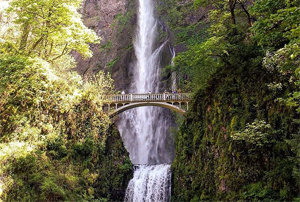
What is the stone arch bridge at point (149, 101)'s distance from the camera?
2053cm

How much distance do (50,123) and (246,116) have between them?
11467mm

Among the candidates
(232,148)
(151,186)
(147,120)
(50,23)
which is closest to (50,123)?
(50,23)

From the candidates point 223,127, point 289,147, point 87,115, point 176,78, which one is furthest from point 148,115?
point 289,147

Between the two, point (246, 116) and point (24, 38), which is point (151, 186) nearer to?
point (246, 116)

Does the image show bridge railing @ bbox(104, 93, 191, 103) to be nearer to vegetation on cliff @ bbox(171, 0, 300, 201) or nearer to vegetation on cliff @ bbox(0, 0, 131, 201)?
vegetation on cliff @ bbox(0, 0, 131, 201)

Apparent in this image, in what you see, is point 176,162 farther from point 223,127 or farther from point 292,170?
point 292,170

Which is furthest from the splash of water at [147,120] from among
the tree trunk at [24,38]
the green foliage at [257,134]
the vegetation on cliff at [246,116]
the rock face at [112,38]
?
the green foliage at [257,134]

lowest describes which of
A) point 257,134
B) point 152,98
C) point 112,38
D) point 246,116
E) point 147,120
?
point 257,134

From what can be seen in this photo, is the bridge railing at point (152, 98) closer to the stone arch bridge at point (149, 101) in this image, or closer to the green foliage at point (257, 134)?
the stone arch bridge at point (149, 101)

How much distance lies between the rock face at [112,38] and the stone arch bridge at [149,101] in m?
10.2

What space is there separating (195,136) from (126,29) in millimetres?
23652

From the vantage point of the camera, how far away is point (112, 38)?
36.7m

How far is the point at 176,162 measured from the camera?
17.5 m

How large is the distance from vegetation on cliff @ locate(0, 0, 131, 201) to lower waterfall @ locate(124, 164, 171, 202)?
70cm
